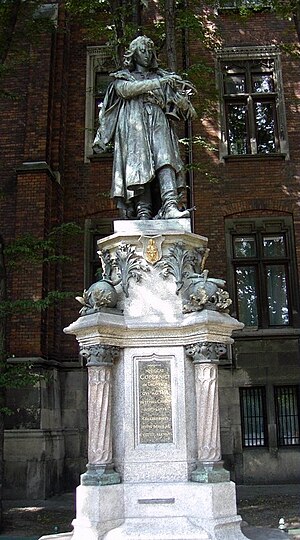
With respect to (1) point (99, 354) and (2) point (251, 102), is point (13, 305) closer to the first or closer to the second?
(1) point (99, 354)

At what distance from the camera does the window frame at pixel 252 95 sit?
15.0 meters

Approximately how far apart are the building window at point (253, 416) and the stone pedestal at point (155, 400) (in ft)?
28.3

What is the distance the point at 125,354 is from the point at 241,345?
8.64m

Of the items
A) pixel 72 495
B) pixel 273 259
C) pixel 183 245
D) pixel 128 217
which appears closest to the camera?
pixel 183 245

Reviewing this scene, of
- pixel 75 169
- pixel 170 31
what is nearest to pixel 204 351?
pixel 170 31

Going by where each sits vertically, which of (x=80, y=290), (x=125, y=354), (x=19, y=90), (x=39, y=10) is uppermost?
(x=39, y=10)

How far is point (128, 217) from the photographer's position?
20.7ft

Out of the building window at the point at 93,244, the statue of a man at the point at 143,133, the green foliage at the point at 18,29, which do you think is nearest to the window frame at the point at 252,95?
the building window at the point at 93,244

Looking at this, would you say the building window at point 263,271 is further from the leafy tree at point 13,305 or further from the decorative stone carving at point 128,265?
the decorative stone carving at point 128,265

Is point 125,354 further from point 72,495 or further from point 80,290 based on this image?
point 80,290

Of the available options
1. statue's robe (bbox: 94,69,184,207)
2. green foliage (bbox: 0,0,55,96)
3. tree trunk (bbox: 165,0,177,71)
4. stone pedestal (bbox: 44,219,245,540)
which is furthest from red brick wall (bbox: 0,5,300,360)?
stone pedestal (bbox: 44,219,245,540)

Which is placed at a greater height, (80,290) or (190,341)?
(80,290)

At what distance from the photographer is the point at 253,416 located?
13.6 metres

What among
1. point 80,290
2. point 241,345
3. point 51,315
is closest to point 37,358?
point 51,315
